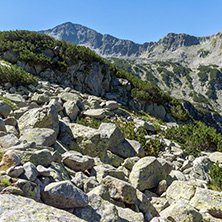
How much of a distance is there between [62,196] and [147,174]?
488cm

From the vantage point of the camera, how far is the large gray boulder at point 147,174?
756 centimetres

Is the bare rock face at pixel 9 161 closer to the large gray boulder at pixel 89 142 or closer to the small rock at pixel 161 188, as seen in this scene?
the large gray boulder at pixel 89 142

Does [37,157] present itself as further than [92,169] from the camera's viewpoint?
No

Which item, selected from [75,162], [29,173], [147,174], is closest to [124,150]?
[147,174]

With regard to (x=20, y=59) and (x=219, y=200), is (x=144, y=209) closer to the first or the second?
(x=219, y=200)

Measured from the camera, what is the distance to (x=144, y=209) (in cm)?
597

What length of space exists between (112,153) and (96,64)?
25.3 m

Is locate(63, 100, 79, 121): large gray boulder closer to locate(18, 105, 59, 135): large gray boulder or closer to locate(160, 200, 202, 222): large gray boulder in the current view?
locate(18, 105, 59, 135): large gray boulder

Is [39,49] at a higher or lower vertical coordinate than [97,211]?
higher

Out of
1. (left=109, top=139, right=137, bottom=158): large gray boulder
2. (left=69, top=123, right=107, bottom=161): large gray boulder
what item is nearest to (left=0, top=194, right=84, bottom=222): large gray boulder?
(left=69, top=123, right=107, bottom=161): large gray boulder

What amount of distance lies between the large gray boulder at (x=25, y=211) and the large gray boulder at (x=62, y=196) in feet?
1.22

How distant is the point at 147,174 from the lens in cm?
788

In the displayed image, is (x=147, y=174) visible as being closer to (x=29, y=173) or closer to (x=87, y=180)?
(x=87, y=180)

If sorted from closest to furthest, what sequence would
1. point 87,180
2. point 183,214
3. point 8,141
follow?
point 87,180, point 183,214, point 8,141
